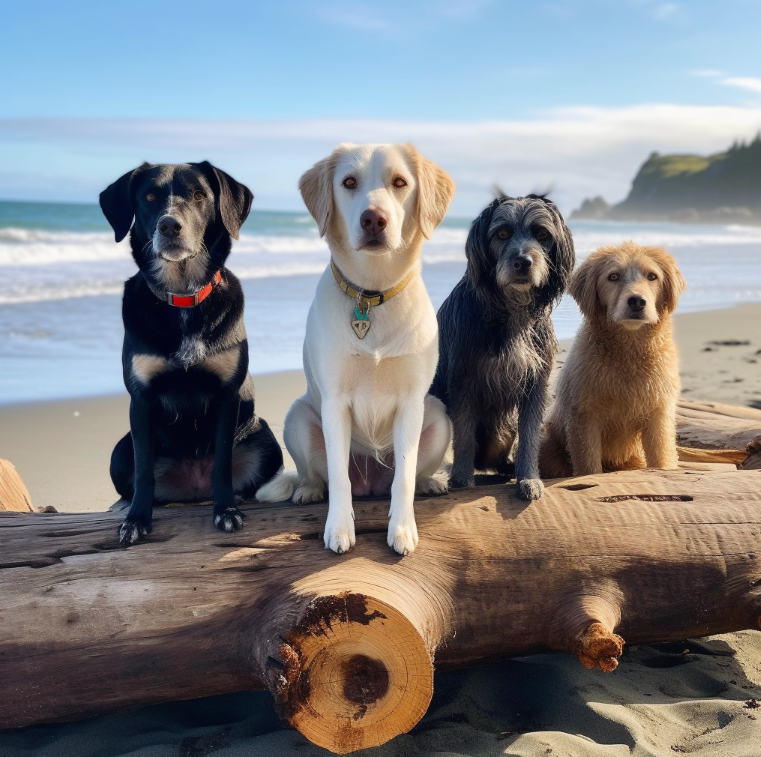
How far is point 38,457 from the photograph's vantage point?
5.38 m

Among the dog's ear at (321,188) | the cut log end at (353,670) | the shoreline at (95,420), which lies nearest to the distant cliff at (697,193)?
the shoreline at (95,420)

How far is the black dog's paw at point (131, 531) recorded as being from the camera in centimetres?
285

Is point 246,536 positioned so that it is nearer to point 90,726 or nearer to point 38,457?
point 90,726

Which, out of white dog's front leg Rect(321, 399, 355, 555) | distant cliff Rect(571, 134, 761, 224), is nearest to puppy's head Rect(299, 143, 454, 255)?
white dog's front leg Rect(321, 399, 355, 555)

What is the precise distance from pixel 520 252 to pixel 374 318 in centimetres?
68

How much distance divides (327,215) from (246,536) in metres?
1.21

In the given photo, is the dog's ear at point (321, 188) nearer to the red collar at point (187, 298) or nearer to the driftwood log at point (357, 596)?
the red collar at point (187, 298)

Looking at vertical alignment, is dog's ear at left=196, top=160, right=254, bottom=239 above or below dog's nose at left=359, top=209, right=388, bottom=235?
above

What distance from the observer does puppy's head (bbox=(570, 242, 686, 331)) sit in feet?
12.0

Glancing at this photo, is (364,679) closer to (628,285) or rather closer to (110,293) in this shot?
(628,285)

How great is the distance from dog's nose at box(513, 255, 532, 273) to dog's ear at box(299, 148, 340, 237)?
2.51 ft

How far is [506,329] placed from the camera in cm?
343

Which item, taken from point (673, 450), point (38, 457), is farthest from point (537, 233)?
point (38, 457)

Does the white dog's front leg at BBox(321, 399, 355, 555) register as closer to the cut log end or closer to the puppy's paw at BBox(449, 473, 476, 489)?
the cut log end
